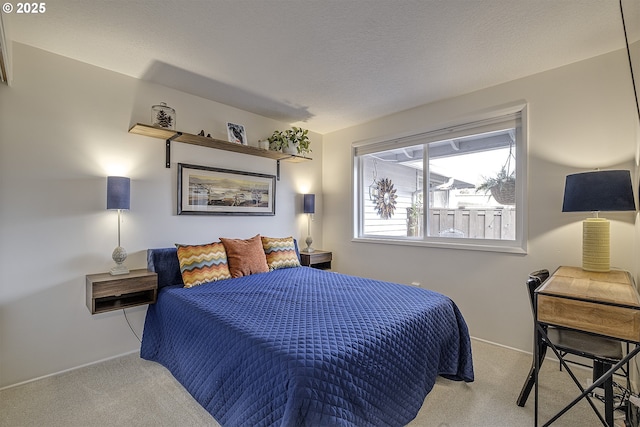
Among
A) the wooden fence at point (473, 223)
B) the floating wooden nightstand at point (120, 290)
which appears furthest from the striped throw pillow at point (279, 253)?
the wooden fence at point (473, 223)

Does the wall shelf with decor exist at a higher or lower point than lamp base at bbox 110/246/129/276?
higher

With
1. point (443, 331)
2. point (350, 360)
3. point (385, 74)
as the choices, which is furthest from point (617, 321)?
point (385, 74)

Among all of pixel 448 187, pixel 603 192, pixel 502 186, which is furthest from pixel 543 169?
pixel 448 187

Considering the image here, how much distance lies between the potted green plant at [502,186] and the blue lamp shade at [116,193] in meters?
3.41

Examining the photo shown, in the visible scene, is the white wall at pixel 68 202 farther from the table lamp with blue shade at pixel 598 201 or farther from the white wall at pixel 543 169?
the table lamp with blue shade at pixel 598 201

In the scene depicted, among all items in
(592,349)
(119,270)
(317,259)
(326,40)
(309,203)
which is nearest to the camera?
(592,349)

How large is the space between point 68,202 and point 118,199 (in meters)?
0.40

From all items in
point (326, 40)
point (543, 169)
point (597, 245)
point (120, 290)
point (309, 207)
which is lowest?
point (120, 290)

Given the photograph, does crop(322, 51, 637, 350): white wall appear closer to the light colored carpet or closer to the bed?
the light colored carpet

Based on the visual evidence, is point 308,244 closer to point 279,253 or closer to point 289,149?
point 279,253

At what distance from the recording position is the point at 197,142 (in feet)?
10.1

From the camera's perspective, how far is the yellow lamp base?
2.07 metres

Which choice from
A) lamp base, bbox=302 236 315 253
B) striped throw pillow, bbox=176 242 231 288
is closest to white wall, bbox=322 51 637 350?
lamp base, bbox=302 236 315 253

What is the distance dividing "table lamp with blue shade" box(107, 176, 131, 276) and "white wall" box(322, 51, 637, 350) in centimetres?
291
